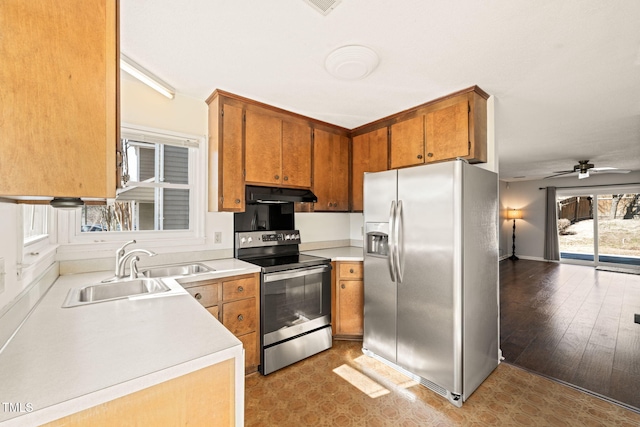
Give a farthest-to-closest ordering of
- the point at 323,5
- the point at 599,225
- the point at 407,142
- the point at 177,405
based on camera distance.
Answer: the point at 599,225 → the point at 407,142 → the point at 323,5 → the point at 177,405

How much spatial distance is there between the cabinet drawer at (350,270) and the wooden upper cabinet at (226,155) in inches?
46.1

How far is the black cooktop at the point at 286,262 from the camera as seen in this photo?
2436mm

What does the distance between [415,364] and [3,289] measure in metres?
2.46

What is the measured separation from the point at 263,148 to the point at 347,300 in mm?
1745

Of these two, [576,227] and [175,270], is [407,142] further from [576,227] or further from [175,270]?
[576,227]

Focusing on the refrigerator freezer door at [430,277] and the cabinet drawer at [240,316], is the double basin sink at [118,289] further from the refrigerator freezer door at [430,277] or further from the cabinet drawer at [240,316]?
the refrigerator freezer door at [430,277]

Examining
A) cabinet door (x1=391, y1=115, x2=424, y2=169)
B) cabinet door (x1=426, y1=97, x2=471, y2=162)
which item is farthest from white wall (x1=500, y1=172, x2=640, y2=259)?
cabinet door (x1=426, y1=97, x2=471, y2=162)

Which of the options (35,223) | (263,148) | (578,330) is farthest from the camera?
(578,330)

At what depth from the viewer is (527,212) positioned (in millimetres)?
8117

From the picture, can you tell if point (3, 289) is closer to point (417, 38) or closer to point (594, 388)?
point (417, 38)

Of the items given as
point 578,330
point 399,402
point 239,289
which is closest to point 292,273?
point 239,289

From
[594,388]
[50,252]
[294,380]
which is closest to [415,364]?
[294,380]

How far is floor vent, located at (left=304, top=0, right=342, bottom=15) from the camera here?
1.40 meters

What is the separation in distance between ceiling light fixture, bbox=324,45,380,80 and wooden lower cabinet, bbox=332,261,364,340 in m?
1.75
